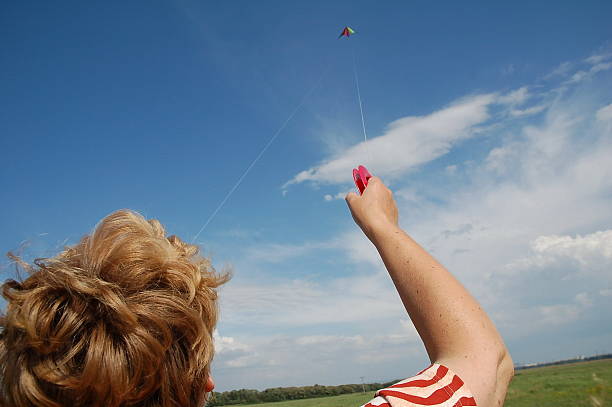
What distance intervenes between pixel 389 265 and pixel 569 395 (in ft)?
78.4

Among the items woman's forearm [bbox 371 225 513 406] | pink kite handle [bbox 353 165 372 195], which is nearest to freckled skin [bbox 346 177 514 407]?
woman's forearm [bbox 371 225 513 406]

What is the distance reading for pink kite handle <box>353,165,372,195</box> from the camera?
170 cm

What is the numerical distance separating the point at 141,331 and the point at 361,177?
989 mm

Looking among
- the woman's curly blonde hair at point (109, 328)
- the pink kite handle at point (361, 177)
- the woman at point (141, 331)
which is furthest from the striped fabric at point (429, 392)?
the pink kite handle at point (361, 177)

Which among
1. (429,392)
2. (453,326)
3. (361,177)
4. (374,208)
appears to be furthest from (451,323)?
(361,177)

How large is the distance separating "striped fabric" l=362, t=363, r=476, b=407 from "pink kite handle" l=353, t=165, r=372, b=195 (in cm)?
73

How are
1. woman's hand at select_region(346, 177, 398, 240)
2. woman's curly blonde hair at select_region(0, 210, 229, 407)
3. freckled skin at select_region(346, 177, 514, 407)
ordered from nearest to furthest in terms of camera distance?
1. woman's curly blonde hair at select_region(0, 210, 229, 407)
2. freckled skin at select_region(346, 177, 514, 407)
3. woman's hand at select_region(346, 177, 398, 240)

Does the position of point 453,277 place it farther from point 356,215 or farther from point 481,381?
point 356,215

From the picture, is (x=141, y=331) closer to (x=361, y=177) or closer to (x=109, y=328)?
(x=109, y=328)

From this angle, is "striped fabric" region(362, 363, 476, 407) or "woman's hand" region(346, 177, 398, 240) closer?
"striped fabric" region(362, 363, 476, 407)

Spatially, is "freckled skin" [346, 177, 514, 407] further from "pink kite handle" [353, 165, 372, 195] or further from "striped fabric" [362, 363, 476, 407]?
"pink kite handle" [353, 165, 372, 195]

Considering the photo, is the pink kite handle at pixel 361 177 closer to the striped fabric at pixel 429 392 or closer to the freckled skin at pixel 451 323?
the freckled skin at pixel 451 323

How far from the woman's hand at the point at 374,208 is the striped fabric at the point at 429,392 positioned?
0.48 metres

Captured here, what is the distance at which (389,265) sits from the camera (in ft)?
4.55
